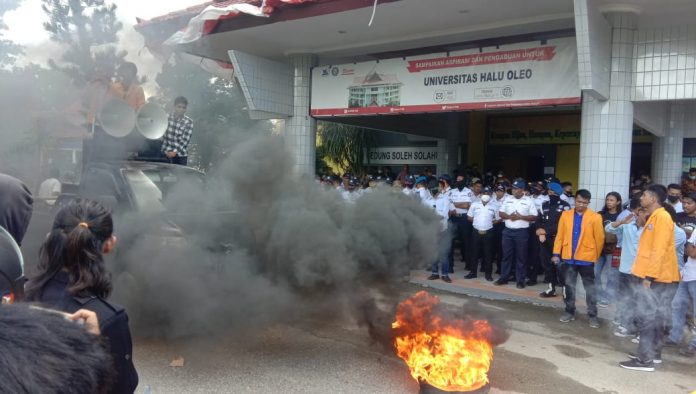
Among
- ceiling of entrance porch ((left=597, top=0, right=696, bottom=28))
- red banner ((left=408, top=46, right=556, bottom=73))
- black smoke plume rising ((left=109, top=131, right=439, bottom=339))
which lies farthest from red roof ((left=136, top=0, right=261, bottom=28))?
ceiling of entrance porch ((left=597, top=0, right=696, bottom=28))

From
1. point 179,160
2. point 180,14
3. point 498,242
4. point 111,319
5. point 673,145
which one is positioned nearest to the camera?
point 111,319

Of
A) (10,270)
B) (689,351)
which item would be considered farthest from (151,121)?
(689,351)

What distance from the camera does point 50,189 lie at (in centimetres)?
693

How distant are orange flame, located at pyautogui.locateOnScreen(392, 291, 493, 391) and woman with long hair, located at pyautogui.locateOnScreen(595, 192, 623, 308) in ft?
11.7

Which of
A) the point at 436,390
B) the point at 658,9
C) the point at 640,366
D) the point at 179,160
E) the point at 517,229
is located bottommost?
the point at 640,366

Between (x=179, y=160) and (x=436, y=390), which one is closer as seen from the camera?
(x=436, y=390)

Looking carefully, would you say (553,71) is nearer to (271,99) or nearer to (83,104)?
(271,99)

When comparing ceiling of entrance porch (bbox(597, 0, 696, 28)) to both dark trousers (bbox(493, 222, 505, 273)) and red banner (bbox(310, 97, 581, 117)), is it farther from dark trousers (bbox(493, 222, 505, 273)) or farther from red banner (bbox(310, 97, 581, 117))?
dark trousers (bbox(493, 222, 505, 273))

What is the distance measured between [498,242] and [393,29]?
13.6 ft

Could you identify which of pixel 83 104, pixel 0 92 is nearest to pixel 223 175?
pixel 83 104

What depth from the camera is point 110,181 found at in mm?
5828

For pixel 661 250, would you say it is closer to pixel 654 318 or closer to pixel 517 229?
pixel 654 318

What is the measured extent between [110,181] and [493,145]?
11.3 meters

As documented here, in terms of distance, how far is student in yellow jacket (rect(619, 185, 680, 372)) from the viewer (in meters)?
4.82
